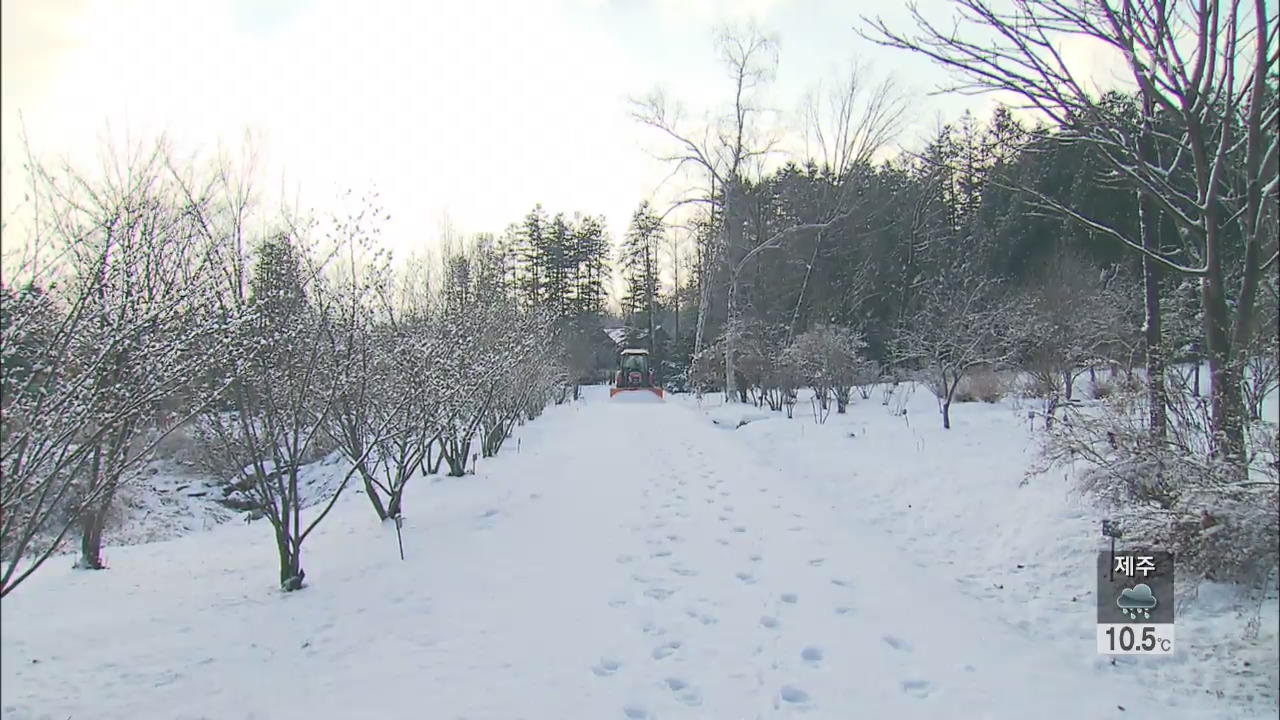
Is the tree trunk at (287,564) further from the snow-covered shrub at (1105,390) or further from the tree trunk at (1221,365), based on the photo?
the snow-covered shrub at (1105,390)

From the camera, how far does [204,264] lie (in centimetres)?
384

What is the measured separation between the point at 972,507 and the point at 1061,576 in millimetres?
1533

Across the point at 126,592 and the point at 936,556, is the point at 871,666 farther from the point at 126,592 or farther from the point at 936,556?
the point at 126,592

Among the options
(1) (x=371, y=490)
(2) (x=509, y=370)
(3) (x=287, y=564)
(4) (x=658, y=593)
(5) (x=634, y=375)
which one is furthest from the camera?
(5) (x=634, y=375)

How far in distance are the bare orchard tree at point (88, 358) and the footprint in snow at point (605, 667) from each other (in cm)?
244

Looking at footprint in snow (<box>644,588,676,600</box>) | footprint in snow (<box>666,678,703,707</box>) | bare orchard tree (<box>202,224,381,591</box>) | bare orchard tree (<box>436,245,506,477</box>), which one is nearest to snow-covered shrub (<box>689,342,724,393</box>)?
bare orchard tree (<box>436,245,506,477</box>)

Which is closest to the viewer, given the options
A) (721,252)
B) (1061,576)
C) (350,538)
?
(1061,576)

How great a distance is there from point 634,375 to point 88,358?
76.5ft

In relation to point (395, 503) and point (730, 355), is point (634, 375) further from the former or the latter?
point (395, 503)

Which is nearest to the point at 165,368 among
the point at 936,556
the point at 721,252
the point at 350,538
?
the point at 350,538

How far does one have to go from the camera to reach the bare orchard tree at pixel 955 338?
35.8ft

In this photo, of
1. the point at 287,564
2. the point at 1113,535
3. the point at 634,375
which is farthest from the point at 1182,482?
the point at 634,375

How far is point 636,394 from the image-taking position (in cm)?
2506
